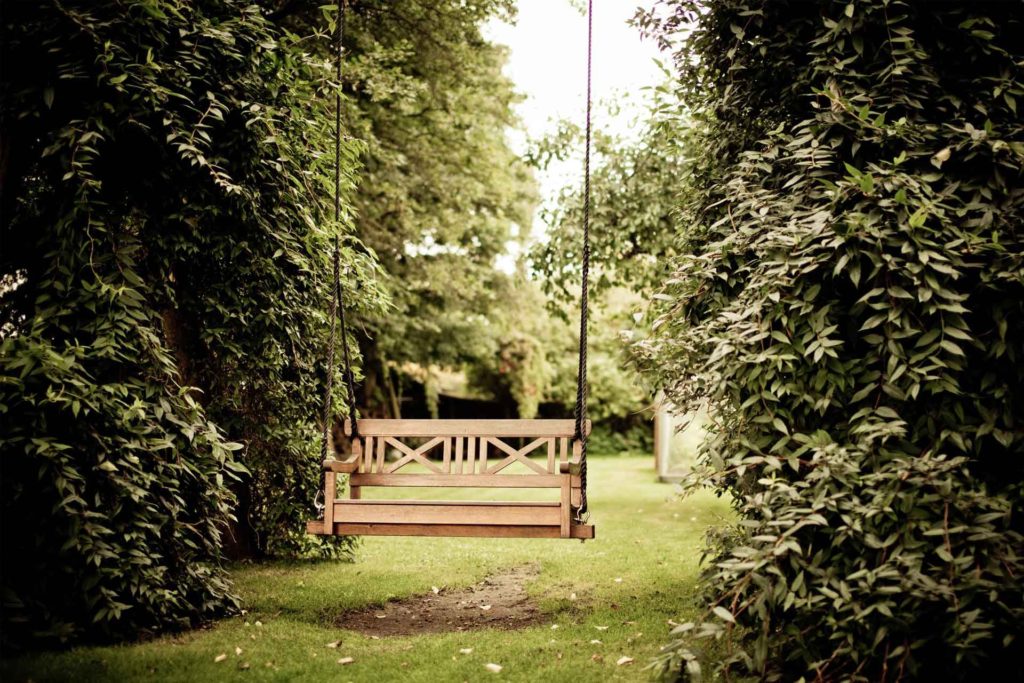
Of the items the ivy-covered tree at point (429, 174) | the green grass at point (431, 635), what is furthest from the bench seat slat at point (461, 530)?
the ivy-covered tree at point (429, 174)

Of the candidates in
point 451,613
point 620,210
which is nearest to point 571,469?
point 451,613

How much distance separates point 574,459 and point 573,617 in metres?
1.39

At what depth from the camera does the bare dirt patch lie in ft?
16.9

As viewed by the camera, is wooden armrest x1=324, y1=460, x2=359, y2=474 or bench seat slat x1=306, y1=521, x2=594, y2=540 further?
wooden armrest x1=324, y1=460, x2=359, y2=474

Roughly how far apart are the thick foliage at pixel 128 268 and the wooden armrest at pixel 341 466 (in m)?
0.61

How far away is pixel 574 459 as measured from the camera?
15.4 ft

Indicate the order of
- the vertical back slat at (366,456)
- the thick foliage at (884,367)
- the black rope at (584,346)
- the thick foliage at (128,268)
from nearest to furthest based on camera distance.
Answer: the thick foliage at (884,367)
the thick foliage at (128,268)
the black rope at (584,346)
the vertical back slat at (366,456)

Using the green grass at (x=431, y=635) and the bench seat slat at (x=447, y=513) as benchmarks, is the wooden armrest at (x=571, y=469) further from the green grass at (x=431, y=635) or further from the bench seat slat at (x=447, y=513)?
the green grass at (x=431, y=635)

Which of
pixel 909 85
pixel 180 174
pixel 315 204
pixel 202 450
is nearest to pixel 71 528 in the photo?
pixel 202 450

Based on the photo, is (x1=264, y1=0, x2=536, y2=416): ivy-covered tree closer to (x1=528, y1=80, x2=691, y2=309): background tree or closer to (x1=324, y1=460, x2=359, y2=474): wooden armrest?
(x1=324, y1=460, x2=359, y2=474): wooden armrest

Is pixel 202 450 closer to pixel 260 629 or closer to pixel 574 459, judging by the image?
pixel 260 629

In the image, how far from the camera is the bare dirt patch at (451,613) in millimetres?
5156

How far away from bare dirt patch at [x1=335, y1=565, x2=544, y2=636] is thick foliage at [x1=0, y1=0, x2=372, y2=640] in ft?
3.39

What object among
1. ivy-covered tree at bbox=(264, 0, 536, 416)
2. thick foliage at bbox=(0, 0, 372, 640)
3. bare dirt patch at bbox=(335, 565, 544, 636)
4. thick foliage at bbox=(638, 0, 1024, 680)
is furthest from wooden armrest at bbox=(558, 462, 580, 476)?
ivy-covered tree at bbox=(264, 0, 536, 416)
